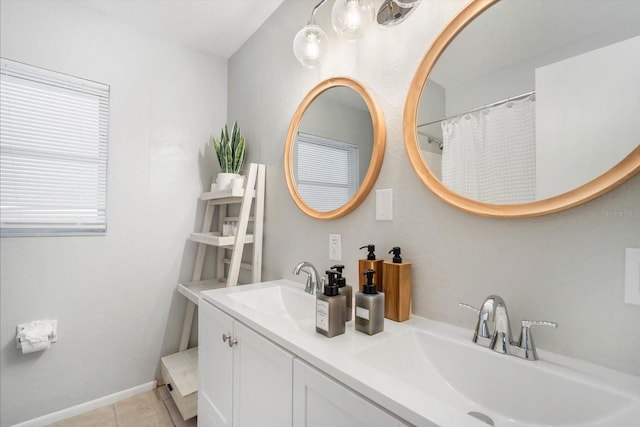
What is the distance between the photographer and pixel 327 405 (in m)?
0.69

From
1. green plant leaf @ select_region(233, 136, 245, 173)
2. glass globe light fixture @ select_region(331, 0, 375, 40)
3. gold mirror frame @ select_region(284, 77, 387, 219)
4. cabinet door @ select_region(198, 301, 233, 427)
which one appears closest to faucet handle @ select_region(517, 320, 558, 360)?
gold mirror frame @ select_region(284, 77, 387, 219)

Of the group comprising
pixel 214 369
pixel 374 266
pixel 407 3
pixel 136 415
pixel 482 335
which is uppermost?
pixel 407 3

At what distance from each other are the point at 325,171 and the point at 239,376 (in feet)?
3.04

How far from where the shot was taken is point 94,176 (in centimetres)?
182

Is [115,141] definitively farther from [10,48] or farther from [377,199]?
[377,199]

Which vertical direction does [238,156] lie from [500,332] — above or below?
above

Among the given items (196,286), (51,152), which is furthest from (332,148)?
(51,152)

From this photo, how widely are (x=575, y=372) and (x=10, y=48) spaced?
9.05 ft

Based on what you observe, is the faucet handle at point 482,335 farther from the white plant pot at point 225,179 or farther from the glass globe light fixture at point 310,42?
the white plant pot at point 225,179

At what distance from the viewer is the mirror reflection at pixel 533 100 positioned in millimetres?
655

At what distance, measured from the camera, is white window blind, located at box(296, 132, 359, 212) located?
1.27 m

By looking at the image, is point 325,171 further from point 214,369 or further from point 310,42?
point 214,369

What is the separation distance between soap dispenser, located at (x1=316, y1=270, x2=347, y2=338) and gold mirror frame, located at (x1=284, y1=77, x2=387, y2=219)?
43 cm

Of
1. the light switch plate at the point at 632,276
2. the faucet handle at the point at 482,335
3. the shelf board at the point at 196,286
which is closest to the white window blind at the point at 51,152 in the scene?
the shelf board at the point at 196,286
